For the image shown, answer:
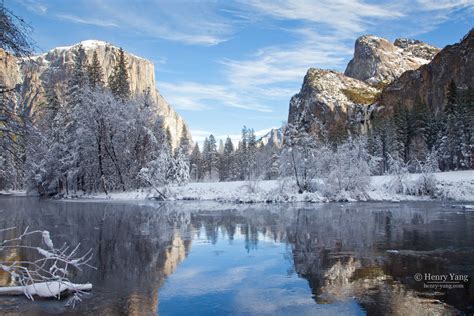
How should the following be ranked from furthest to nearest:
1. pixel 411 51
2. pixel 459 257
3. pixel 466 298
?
pixel 411 51 < pixel 459 257 < pixel 466 298

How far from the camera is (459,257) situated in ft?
39.0

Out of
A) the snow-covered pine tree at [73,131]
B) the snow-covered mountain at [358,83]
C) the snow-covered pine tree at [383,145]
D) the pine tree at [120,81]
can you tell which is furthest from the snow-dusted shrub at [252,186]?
the snow-covered mountain at [358,83]

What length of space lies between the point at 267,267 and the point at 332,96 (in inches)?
5868

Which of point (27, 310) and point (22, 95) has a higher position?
point (22, 95)

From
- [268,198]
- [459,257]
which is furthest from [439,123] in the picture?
[459,257]

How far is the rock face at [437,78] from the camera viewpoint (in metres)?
105

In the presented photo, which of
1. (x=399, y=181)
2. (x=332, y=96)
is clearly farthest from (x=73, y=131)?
(x=332, y=96)

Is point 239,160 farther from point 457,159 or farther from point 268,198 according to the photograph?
point 268,198

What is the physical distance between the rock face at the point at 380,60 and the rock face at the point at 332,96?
10834mm

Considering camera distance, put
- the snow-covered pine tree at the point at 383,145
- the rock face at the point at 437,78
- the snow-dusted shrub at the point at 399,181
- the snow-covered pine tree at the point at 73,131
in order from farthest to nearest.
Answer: the rock face at the point at 437,78 → the snow-covered pine tree at the point at 383,145 → the snow-covered pine tree at the point at 73,131 → the snow-dusted shrub at the point at 399,181

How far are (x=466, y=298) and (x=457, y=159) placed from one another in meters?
55.3

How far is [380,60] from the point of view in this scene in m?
179
